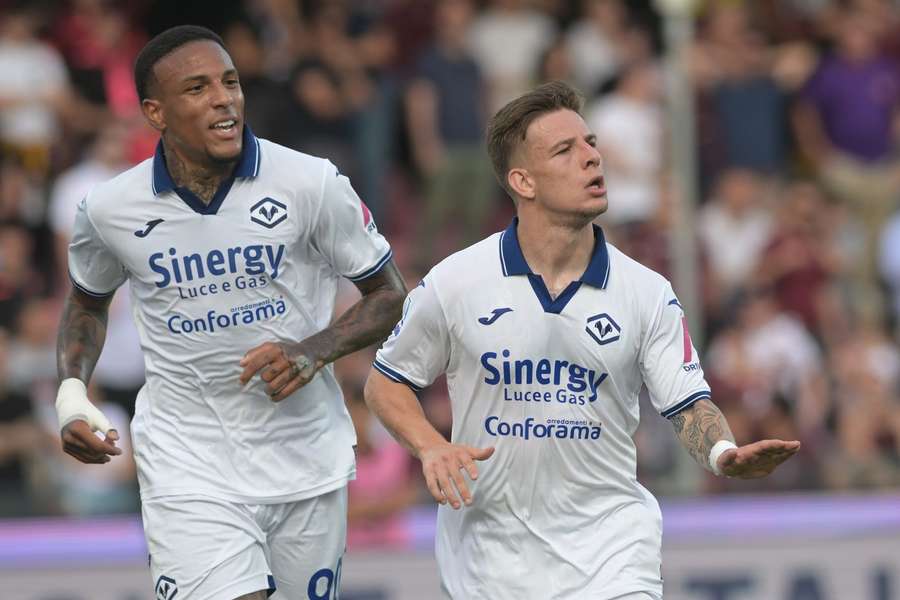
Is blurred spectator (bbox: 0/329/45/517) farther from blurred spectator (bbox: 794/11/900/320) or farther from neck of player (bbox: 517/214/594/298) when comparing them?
blurred spectator (bbox: 794/11/900/320)

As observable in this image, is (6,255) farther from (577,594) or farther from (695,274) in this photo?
(577,594)

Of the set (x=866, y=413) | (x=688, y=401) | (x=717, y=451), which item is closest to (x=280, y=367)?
(x=688, y=401)

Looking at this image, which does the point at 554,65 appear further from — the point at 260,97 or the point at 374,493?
the point at 374,493

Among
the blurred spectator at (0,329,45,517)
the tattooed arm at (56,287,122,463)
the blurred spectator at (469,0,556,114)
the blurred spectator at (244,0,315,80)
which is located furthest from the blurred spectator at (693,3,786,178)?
the tattooed arm at (56,287,122,463)

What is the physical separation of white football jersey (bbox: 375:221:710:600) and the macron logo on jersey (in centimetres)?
60

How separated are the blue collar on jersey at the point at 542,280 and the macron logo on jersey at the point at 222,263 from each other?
2.85ft

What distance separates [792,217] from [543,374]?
884 cm

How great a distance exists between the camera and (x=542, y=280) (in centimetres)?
639

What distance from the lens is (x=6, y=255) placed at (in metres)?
12.7

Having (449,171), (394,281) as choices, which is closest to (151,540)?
(394,281)

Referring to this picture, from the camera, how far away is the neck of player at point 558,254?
6.39m

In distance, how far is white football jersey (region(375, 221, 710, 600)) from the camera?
20.6 ft

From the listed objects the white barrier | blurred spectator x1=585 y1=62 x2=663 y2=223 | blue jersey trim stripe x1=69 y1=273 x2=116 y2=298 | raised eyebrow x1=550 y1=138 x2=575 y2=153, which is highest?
blurred spectator x1=585 y1=62 x2=663 y2=223

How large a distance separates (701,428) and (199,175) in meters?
2.10
